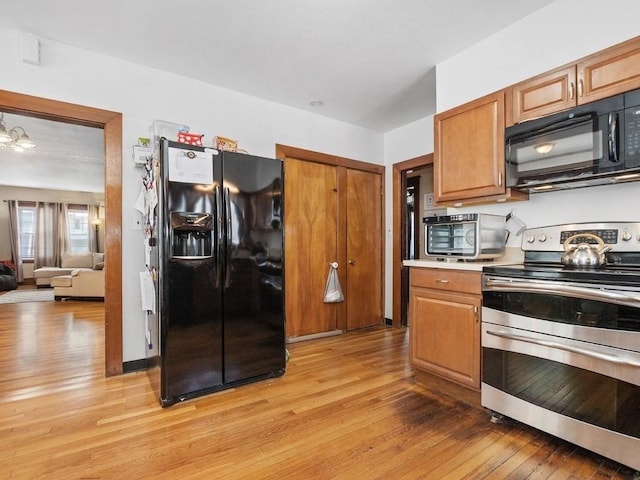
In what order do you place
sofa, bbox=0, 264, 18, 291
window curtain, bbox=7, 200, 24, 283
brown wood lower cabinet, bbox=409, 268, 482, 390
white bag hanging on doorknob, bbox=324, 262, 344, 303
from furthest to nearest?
window curtain, bbox=7, 200, 24, 283 → sofa, bbox=0, 264, 18, 291 → white bag hanging on doorknob, bbox=324, 262, 344, 303 → brown wood lower cabinet, bbox=409, 268, 482, 390

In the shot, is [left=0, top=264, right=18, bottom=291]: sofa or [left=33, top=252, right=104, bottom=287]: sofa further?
[left=33, top=252, right=104, bottom=287]: sofa

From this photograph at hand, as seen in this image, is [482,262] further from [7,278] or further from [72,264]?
[7,278]

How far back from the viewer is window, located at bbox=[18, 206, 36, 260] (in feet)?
28.5

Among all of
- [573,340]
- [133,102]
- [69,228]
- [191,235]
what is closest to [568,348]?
[573,340]

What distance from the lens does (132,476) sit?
1521 millimetres

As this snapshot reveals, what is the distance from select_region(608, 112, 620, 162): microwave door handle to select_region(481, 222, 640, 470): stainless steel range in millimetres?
410

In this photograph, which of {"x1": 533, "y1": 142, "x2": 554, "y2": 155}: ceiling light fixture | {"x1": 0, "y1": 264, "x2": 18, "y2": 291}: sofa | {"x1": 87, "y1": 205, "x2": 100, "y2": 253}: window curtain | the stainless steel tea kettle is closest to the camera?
the stainless steel tea kettle

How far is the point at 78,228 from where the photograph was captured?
9367 mm

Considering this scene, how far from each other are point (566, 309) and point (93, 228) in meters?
10.9

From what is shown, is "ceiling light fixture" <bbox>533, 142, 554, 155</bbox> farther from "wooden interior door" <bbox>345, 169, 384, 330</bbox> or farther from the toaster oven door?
"wooden interior door" <bbox>345, 169, 384, 330</bbox>

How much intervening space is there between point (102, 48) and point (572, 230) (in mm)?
3539

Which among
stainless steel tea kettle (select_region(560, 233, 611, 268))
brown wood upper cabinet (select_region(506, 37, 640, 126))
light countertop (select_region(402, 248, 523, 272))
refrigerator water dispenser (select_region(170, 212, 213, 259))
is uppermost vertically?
brown wood upper cabinet (select_region(506, 37, 640, 126))

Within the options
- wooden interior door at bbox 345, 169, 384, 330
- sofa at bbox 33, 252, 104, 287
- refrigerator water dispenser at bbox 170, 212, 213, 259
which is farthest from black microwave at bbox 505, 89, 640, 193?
sofa at bbox 33, 252, 104, 287

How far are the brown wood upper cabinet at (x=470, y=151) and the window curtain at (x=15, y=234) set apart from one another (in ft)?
34.3
